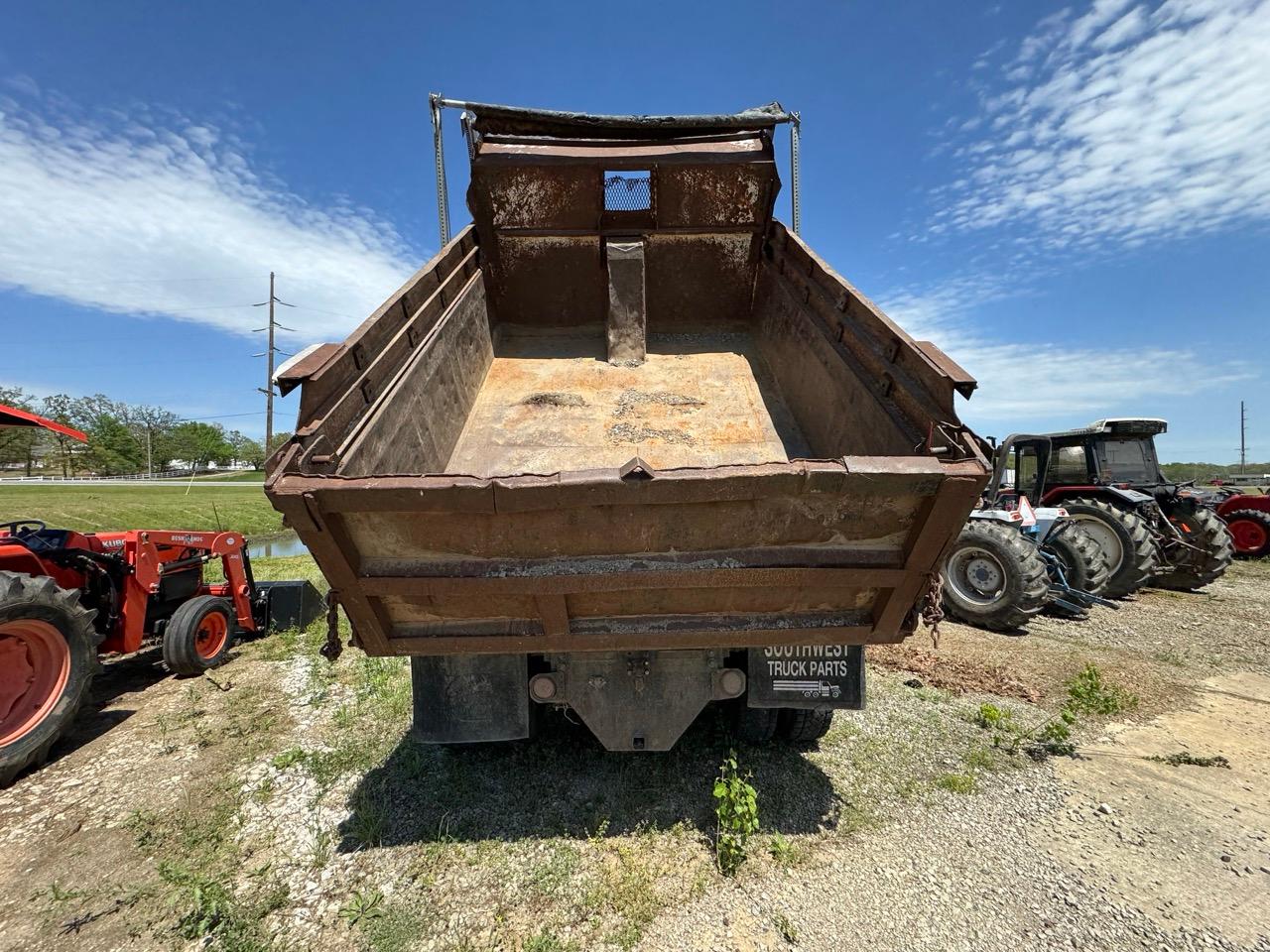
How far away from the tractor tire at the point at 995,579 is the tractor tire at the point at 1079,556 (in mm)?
1149

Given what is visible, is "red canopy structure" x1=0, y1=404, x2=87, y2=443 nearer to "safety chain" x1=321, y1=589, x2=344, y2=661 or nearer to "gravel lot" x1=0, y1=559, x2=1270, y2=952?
"gravel lot" x1=0, y1=559, x2=1270, y2=952

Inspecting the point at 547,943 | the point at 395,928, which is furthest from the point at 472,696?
the point at 547,943

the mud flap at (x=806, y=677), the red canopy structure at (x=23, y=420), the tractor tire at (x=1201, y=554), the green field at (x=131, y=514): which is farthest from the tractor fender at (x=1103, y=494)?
the green field at (x=131, y=514)

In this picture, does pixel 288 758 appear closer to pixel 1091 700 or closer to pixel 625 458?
pixel 625 458

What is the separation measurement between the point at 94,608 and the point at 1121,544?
34.3ft

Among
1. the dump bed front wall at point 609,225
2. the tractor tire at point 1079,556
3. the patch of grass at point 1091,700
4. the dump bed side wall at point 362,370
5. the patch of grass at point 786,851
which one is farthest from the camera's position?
the tractor tire at point 1079,556

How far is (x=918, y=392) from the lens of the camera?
220 centimetres

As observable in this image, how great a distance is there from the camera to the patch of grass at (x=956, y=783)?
2774 millimetres

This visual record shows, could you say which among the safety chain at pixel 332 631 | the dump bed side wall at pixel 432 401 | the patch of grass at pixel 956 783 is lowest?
the patch of grass at pixel 956 783

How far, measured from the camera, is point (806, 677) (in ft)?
8.30

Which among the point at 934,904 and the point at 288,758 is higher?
the point at 288,758

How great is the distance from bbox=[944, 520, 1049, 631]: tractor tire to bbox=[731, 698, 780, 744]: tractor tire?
3.35 meters

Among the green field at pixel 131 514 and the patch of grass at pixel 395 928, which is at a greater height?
the green field at pixel 131 514

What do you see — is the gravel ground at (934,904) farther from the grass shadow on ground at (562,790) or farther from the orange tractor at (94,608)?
the orange tractor at (94,608)
